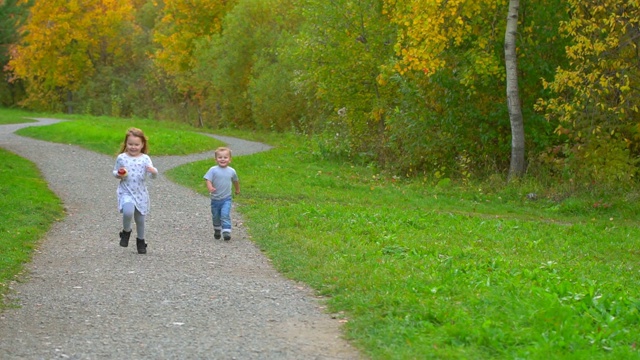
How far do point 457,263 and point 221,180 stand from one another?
392 cm

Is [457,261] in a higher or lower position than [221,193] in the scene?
lower

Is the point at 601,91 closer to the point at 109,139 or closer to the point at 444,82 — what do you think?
the point at 444,82

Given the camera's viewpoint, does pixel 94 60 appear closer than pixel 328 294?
No

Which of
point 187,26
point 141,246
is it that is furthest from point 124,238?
point 187,26

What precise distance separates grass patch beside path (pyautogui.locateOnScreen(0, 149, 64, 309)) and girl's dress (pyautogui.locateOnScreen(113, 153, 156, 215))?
1371 millimetres

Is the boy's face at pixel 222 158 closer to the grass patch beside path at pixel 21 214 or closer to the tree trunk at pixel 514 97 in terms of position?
the grass patch beside path at pixel 21 214

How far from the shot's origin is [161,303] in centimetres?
852

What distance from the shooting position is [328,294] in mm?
8961

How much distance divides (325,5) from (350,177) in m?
6.84

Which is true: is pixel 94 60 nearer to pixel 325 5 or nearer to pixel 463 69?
pixel 325 5

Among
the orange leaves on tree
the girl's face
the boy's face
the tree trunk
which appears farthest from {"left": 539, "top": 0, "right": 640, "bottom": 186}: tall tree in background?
the orange leaves on tree

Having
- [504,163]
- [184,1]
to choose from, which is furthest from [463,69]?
[184,1]

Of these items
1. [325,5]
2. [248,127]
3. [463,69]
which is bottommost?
[248,127]

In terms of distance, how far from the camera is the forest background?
19.4 meters
